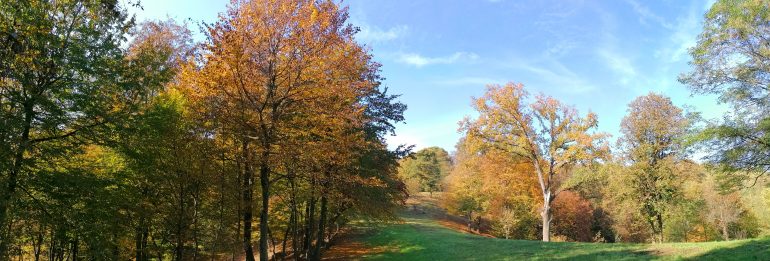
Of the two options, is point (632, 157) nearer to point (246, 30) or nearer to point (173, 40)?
point (246, 30)

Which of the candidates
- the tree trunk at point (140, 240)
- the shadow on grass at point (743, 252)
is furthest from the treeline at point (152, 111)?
the shadow on grass at point (743, 252)

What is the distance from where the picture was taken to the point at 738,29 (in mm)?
15688

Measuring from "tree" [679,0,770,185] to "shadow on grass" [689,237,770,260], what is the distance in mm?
3431

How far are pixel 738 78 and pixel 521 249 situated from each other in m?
11.1

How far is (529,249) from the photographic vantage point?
20375 mm

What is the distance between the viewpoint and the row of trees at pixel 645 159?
16.0m

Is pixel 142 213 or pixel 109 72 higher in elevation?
pixel 109 72

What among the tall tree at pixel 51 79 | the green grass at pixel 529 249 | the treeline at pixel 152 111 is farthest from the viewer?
the green grass at pixel 529 249

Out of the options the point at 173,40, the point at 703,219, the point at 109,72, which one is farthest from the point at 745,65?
the point at 703,219

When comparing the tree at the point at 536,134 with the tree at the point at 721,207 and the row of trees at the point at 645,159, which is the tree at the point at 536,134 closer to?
the row of trees at the point at 645,159

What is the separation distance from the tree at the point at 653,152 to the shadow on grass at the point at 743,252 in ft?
36.6

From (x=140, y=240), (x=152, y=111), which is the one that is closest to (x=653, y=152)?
(x=152, y=111)

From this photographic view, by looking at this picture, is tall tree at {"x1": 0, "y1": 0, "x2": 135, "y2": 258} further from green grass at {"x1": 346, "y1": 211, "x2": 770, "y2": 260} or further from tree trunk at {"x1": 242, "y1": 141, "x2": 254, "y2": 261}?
green grass at {"x1": 346, "y1": 211, "x2": 770, "y2": 260}

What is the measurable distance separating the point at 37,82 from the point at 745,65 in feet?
74.1
